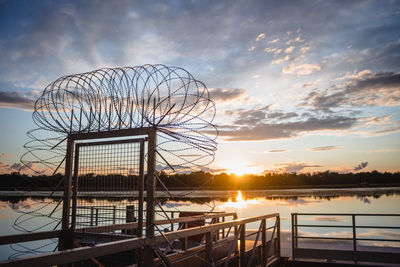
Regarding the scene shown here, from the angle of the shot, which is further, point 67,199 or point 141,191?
point 67,199

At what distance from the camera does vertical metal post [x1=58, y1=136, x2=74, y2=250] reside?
16.7ft

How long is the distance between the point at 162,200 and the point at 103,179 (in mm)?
873

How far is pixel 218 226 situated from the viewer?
503 cm

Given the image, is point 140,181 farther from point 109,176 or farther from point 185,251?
point 185,251

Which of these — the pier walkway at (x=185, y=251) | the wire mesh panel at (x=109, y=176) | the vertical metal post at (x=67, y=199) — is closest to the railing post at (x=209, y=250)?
the pier walkway at (x=185, y=251)

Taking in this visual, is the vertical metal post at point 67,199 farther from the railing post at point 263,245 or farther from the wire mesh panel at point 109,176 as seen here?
the railing post at point 263,245

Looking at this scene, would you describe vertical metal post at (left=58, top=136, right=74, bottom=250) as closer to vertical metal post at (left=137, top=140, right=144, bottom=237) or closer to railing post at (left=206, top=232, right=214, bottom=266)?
vertical metal post at (left=137, top=140, right=144, bottom=237)

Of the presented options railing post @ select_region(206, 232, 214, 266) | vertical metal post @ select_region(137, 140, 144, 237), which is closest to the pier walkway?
railing post @ select_region(206, 232, 214, 266)

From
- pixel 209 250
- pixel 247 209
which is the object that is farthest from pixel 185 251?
pixel 247 209

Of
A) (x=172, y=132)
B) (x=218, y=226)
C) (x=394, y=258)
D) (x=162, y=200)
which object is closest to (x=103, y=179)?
(x=162, y=200)

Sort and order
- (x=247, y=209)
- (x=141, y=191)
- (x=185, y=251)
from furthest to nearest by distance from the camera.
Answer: (x=247, y=209) → (x=185, y=251) → (x=141, y=191)

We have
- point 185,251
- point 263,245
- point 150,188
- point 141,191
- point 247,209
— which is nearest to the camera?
point 150,188

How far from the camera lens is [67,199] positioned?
5.20 m

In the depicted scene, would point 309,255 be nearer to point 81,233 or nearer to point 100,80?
point 81,233
